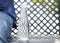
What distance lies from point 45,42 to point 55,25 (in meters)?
0.72

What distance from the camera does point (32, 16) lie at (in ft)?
5.73

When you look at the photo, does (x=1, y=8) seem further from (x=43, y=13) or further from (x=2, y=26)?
(x=43, y=13)

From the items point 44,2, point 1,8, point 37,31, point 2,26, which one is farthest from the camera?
point 44,2

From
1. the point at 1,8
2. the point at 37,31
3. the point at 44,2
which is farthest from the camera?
the point at 44,2

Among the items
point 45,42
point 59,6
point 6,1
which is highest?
point 59,6

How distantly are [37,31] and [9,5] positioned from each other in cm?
46

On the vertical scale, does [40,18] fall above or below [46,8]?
below

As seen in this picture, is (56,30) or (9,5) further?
(56,30)

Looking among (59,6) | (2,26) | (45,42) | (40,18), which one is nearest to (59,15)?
(59,6)

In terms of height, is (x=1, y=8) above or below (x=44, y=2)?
below

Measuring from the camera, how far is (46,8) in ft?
5.81

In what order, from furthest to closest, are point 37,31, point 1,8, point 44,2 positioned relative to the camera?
point 44,2 → point 37,31 → point 1,8

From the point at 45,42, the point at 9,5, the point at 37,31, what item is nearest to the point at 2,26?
the point at 45,42

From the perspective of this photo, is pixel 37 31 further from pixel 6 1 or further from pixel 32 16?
pixel 6 1
